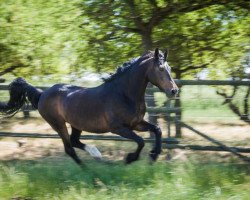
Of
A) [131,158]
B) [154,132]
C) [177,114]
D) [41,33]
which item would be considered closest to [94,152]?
[131,158]

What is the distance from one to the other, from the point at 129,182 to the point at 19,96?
3568mm

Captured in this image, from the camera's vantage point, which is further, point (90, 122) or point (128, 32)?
point (128, 32)

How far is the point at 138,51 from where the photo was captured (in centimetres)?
1005

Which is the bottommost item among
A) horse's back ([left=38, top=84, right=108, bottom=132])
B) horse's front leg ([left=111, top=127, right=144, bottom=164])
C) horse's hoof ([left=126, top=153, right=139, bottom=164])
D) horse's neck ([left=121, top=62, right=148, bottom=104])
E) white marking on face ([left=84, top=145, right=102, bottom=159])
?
white marking on face ([left=84, top=145, right=102, bottom=159])

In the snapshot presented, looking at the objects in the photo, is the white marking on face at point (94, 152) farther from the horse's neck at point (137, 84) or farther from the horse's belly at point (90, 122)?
the horse's neck at point (137, 84)

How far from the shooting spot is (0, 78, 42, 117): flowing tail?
26.5ft

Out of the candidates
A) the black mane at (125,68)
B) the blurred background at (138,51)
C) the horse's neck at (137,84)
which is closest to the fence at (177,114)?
the blurred background at (138,51)

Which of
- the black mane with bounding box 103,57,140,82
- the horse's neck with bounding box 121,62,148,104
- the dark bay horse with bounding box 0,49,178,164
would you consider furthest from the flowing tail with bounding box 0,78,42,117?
the horse's neck with bounding box 121,62,148,104

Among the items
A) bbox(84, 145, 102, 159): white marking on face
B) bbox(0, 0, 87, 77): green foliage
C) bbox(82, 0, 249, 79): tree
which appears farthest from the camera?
bbox(0, 0, 87, 77): green foliage

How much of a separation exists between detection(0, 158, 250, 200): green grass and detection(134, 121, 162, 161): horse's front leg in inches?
7.8

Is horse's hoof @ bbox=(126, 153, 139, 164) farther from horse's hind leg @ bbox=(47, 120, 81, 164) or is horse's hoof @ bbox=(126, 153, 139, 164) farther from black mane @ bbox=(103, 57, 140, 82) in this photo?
horse's hind leg @ bbox=(47, 120, 81, 164)

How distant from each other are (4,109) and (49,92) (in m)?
1.39

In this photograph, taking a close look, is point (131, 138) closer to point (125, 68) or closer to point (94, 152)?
point (94, 152)

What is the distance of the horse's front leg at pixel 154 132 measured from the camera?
6.38 meters
